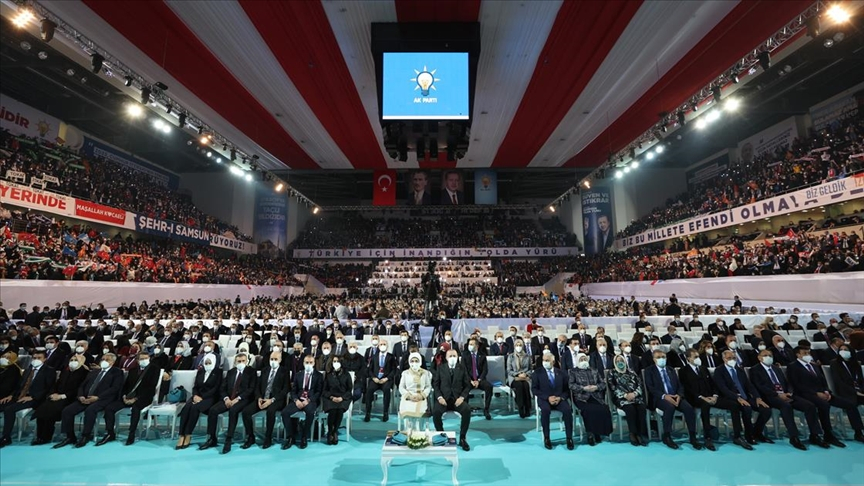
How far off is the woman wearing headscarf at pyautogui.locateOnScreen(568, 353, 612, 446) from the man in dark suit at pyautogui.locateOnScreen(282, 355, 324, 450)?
3.44 meters

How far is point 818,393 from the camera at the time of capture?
192 inches

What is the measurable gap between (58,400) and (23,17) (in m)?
6.53

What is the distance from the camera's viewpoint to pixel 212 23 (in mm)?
7738

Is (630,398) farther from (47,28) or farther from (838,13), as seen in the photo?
(47,28)

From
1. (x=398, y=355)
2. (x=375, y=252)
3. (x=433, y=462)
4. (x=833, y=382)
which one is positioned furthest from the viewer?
(x=375, y=252)

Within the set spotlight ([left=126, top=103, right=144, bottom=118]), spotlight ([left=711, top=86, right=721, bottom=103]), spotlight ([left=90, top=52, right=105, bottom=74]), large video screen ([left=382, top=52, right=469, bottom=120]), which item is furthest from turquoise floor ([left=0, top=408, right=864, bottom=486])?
spotlight ([left=126, top=103, right=144, bottom=118])

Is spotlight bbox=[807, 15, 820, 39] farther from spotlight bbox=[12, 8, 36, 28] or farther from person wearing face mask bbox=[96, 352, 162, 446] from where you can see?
spotlight bbox=[12, 8, 36, 28]

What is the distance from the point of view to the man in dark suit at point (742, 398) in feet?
15.8

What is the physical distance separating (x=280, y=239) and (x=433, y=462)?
25.2 meters

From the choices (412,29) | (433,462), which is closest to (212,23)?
(412,29)

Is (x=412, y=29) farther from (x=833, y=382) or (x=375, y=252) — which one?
(x=375, y=252)

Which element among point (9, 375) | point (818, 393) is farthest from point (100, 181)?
point (818, 393)

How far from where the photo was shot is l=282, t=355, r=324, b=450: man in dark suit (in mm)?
4910

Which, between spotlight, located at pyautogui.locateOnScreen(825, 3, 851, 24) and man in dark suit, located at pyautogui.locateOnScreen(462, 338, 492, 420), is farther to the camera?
spotlight, located at pyautogui.locateOnScreen(825, 3, 851, 24)
